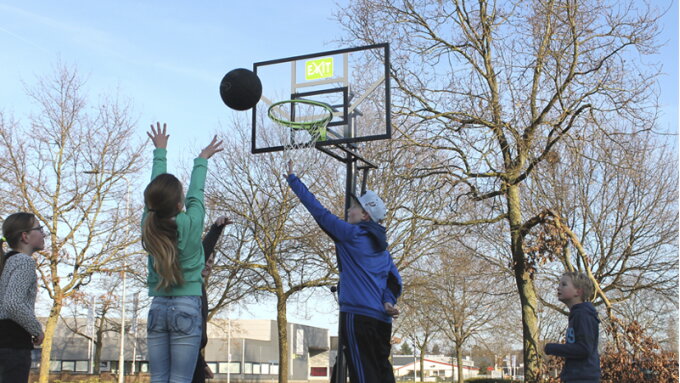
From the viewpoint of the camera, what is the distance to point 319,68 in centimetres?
909

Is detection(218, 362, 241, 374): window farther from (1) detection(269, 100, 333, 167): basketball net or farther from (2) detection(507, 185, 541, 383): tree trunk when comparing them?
(1) detection(269, 100, 333, 167): basketball net

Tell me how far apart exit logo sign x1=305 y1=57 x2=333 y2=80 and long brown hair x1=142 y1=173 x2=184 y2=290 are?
17.4 feet

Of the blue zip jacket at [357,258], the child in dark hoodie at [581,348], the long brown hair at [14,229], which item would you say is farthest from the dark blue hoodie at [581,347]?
the long brown hair at [14,229]

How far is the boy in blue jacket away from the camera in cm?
506

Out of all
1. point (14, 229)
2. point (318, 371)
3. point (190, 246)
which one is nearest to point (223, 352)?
point (318, 371)

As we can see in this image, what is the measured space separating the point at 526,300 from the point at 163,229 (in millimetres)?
10522

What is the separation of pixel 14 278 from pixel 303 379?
55.7 metres

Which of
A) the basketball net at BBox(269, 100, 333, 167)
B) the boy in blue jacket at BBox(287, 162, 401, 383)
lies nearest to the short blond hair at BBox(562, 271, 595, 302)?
the boy in blue jacket at BBox(287, 162, 401, 383)

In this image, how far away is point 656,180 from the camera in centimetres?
1869

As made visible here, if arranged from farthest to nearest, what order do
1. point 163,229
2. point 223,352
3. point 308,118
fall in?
point 223,352
point 308,118
point 163,229

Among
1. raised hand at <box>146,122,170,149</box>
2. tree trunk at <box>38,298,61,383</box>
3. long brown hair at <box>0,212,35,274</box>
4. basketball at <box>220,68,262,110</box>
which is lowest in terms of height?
tree trunk at <box>38,298,61,383</box>

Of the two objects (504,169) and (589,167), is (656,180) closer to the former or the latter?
(589,167)

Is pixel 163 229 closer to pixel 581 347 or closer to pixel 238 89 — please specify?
pixel 238 89

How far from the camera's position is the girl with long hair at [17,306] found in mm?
4906
